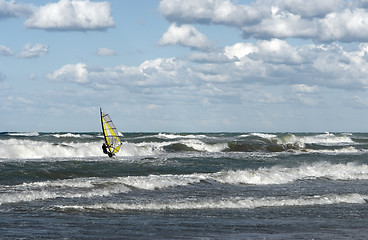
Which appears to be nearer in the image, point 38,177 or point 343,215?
point 343,215

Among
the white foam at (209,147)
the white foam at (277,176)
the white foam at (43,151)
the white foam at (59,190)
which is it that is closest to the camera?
the white foam at (59,190)

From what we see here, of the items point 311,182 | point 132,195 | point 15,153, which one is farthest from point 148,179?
point 15,153

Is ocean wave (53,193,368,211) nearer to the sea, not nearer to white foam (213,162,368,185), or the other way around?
the sea

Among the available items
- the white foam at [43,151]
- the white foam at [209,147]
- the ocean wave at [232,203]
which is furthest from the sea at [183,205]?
the white foam at [209,147]

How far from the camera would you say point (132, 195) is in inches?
891

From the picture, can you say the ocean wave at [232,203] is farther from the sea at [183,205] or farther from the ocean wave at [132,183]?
the ocean wave at [132,183]

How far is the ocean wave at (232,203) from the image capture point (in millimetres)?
18844

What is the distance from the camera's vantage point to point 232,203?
2031cm

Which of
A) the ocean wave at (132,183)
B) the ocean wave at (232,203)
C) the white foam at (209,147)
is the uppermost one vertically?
the white foam at (209,147)

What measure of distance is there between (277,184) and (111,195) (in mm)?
9579

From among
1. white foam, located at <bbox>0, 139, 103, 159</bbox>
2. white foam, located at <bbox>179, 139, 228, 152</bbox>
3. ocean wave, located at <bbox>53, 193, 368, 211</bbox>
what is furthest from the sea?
white foam, located at <bbox>179, 139, 228, 152</bbox>

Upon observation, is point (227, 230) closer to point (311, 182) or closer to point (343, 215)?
point (343, 215)

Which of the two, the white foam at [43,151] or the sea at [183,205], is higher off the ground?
the white foam at [43,151]

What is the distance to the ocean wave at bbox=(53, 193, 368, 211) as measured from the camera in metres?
18.8
